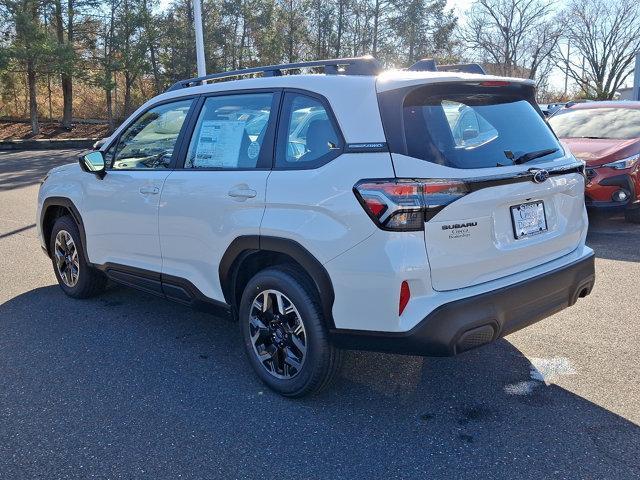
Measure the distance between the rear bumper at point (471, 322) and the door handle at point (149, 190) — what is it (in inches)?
68.2

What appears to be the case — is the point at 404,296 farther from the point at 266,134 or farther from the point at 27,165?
the point at 27,165

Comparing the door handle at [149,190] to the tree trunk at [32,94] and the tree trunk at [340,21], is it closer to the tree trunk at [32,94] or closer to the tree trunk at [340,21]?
the tree trunk at [32,94]

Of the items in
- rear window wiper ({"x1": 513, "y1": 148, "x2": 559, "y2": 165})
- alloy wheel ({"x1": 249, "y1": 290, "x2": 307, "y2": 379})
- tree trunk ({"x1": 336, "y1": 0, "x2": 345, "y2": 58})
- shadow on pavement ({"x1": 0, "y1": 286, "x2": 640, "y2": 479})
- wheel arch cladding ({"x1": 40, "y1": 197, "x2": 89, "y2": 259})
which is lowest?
shadow on pavement ({"x1": 0, "y1": 286, "x2": 640, "y2": 479})

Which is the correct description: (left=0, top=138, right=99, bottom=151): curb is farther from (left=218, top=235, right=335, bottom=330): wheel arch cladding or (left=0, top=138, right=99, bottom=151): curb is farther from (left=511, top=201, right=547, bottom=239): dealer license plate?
(left=511, top=201, right=547, bottom=239): dealer license plate

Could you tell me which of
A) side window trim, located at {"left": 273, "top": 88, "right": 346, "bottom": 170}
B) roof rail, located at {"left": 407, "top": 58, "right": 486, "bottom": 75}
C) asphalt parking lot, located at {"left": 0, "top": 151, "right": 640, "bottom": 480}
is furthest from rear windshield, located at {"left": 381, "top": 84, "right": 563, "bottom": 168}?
asphalt parking lot, located at {"left": 0, "top": 151, "right": 640, "bottom": 480}

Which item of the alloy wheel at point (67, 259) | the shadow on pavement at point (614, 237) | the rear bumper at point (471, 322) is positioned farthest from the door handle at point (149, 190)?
the shadow on pavement at point (614, 237)

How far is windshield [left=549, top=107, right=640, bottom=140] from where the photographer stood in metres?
7.93

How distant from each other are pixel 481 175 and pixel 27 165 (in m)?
17.0

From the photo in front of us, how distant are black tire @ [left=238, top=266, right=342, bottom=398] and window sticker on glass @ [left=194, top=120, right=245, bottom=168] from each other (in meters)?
0.77

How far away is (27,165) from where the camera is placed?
55.4 ft

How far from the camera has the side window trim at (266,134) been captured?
3311 mm

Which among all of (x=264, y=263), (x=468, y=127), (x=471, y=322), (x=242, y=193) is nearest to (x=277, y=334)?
(x=264, y=263)

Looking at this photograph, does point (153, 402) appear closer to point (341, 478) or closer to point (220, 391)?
point (220, 391)

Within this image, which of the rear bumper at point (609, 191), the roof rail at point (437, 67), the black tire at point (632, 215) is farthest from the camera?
the black tire at point (632, 215)
